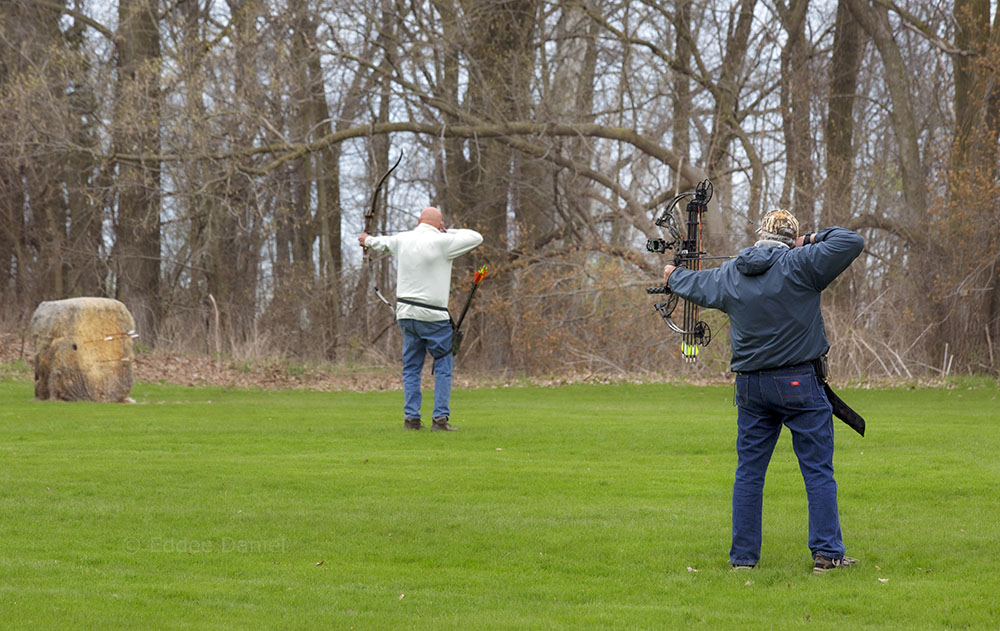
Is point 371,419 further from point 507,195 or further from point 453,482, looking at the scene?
point 507,195

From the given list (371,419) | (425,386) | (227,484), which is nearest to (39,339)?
(371,419)

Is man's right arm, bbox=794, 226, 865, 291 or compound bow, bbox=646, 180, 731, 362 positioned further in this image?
compound bow, bbox=646, 180, 731, 362

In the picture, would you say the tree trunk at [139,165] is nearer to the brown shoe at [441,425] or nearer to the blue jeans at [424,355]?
the blue jeans at [424,355]

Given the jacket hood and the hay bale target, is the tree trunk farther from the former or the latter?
the jacket hood

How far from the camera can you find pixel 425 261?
12.3 metres

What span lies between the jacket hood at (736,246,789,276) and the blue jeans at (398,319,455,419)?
6344 millimetres

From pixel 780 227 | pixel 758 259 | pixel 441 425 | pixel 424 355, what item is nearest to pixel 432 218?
pixel 424 355

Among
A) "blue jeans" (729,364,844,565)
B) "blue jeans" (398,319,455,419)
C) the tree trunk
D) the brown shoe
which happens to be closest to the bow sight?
"blue jeans" (729,364,844,565)

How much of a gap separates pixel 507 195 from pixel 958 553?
2084 cm

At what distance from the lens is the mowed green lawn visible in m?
5.36

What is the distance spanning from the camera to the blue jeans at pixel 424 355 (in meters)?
12.2

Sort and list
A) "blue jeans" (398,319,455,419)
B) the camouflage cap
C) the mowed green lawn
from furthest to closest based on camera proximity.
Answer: "blue jeans" (398,319,455,419)
the camouflage cap
the mowed green lawn

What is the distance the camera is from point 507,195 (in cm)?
2680

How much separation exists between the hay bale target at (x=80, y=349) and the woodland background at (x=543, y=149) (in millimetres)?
6486
